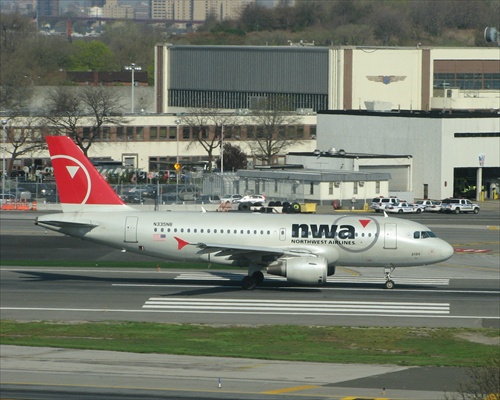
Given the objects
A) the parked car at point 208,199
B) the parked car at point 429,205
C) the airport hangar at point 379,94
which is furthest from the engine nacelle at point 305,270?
the airport hangar at point 379,94

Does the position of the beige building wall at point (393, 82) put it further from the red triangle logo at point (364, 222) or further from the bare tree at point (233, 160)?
the red triangle logo at point (364, 222)

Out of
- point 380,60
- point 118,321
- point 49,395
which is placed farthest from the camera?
point 380,60

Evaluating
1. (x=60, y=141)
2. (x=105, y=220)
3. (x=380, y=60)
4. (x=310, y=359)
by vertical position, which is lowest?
(x=310, y=359)

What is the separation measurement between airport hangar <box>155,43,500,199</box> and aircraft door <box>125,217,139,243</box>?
63109mm

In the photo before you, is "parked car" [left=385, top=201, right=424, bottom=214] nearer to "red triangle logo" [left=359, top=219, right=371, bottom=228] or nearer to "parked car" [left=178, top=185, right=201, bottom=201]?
"parked car" [left=178, top=185, right=201, bottom=201]

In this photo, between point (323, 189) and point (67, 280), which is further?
point (323, 189)

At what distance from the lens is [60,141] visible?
5975cm

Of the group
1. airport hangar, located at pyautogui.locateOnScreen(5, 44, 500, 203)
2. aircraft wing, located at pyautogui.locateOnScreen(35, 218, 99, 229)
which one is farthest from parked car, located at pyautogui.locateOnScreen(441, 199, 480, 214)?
aircraft wing, located at pyautogui.locateOnScreen(35, 218, 99, 229)

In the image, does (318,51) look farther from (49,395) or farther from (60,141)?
(49,395)

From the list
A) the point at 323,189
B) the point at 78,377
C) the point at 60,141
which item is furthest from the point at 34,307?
the point at 323,189

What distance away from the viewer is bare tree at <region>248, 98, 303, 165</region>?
144 meters

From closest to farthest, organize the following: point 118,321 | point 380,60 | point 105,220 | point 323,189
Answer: point 118,321 < point 105,220 < point 323,189 < point 380,60

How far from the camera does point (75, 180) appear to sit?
59469mm

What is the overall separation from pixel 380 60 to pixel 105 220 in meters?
97.1
